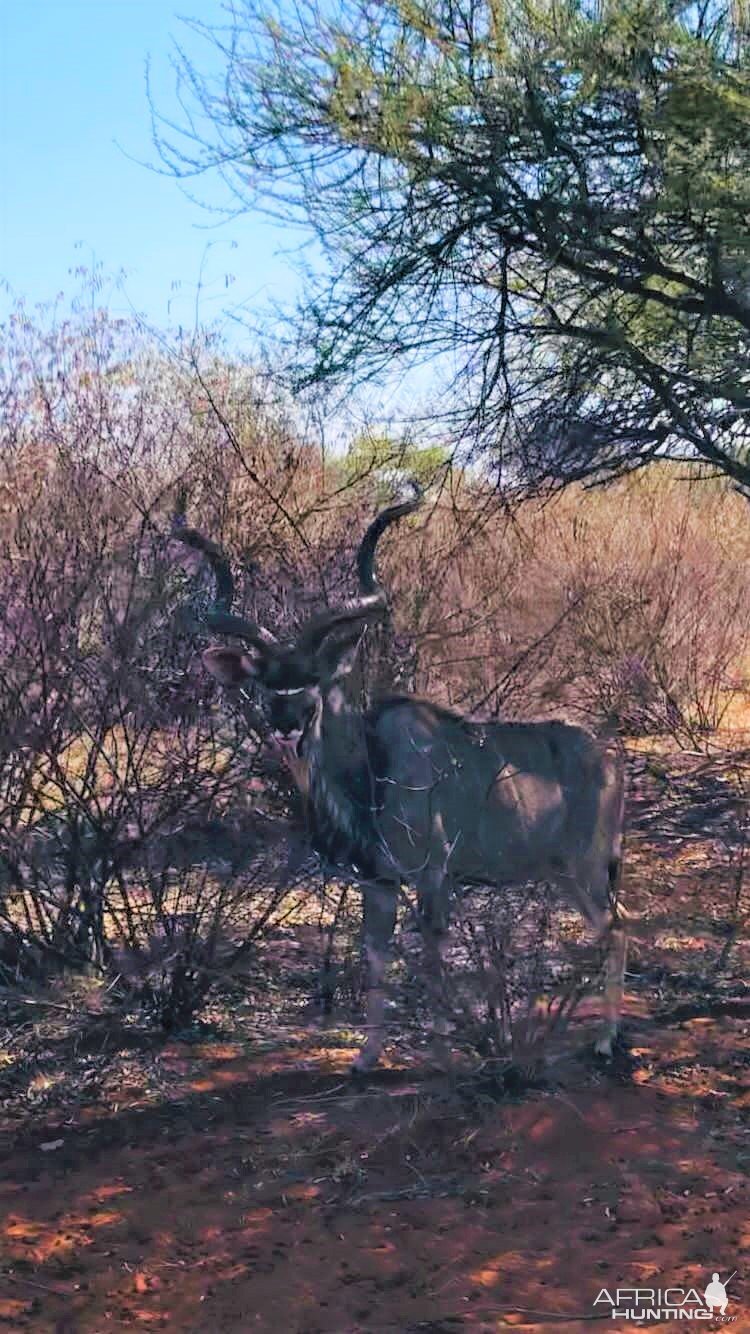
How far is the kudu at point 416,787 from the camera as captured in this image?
6.34 m

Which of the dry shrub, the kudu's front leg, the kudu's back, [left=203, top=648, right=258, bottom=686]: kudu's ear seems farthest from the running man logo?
[left=203, top=648, right=258, bottom=686]: kudu's ear

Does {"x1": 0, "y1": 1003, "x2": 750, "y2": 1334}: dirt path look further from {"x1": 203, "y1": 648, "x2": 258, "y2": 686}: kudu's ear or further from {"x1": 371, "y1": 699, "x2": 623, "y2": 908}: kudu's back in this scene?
{"x1": 203, "y1": 648, "x2": 258, "y2": 686}: kudu's ear

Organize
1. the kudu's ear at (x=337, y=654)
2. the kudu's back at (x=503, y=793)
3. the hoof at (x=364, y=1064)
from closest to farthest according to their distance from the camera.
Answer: the hoof at (x=364, y=1064) → the kudu's ear at (x=337, y=654) → the kudu's back at (x=503, y=793)

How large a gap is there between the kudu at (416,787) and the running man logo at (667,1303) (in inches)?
66.9

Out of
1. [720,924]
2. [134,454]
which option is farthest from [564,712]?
[134,454]

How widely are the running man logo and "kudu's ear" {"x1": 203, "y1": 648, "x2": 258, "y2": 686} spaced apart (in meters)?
2.66

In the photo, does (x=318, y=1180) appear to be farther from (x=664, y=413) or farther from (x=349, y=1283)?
(x=664, y=413)

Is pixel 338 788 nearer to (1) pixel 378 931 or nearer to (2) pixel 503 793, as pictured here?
(1) pixel 378 931

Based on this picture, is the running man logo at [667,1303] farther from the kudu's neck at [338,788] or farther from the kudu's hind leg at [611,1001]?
the kudu's neck at [338,788]

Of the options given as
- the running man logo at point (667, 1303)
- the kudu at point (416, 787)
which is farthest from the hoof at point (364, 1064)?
the running man logo at point (667, 1303)

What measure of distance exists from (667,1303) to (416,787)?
257cm

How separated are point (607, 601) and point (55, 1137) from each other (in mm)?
9389

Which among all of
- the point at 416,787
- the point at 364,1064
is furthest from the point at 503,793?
the point at 364,1064

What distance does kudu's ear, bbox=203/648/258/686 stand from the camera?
20.0ft
